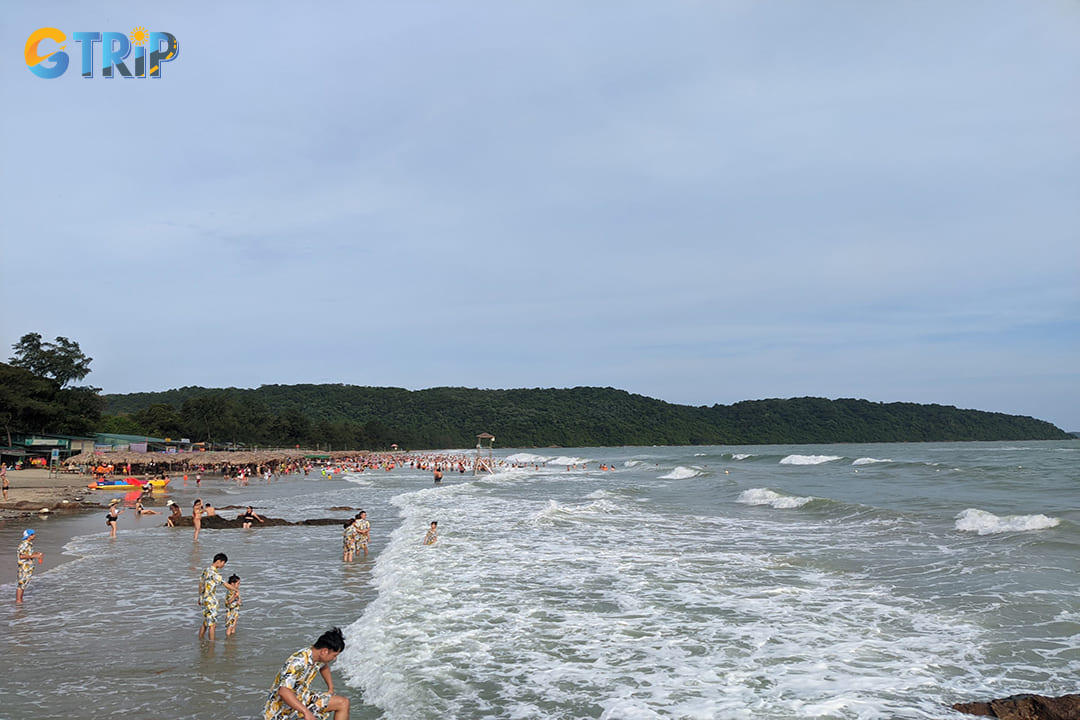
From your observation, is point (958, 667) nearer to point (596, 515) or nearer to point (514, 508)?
point (596, 515)

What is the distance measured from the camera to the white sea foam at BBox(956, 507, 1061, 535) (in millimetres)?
20703

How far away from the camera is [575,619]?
11.3m

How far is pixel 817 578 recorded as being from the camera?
1431 centimetres

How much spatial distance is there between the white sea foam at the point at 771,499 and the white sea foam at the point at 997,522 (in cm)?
784

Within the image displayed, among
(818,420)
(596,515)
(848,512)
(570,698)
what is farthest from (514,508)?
(818,420)

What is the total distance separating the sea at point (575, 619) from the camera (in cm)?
802

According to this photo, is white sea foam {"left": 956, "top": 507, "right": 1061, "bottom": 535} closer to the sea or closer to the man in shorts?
the sea

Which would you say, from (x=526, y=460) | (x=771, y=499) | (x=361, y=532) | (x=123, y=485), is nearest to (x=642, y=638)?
(x=361, y=532)

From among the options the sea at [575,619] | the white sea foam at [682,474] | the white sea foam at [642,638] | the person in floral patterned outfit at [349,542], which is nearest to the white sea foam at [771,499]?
the sea at [575,619]

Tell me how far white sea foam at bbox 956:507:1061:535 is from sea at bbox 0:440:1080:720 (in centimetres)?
9

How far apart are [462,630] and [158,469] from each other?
6076 centimetres

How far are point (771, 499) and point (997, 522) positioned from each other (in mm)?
10587

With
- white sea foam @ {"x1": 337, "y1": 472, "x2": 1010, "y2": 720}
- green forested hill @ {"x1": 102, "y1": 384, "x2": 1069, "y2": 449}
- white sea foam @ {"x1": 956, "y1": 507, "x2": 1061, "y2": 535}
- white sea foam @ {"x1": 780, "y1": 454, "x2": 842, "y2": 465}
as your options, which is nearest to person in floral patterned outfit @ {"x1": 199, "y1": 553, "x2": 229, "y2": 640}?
white sea foam @ {"x1": 337, "y1": 472, "x2": 1010, "y2": 720}

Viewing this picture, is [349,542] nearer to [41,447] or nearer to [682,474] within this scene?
[682,474]
